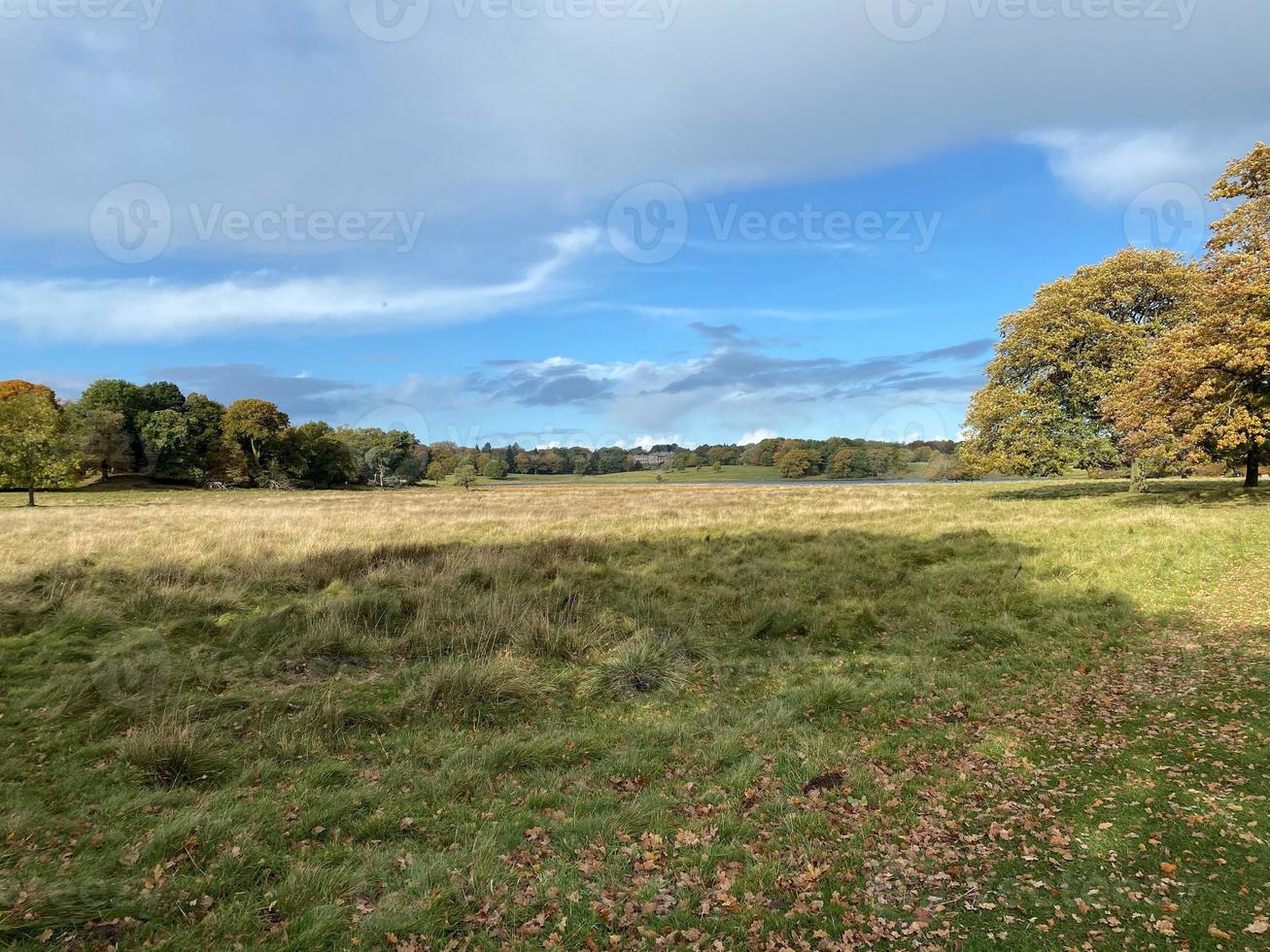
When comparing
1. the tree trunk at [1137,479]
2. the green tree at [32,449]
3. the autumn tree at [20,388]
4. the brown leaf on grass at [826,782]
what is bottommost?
the brown leaf on grass at [826,782]

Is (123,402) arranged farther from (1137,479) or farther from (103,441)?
(1137,479)

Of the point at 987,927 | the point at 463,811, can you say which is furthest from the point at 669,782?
the point at 987,927

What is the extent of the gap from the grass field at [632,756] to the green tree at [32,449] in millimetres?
34487

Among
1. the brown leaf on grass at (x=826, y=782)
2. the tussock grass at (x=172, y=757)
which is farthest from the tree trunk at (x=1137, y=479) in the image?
the tussock grass at (x=172, y=757)

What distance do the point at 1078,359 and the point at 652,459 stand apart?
137m

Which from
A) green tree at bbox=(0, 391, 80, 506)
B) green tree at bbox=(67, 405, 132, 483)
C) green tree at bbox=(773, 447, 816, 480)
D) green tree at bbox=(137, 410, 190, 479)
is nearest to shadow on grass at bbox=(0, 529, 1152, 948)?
green tree at bbox=(0, 391, 80, 506)

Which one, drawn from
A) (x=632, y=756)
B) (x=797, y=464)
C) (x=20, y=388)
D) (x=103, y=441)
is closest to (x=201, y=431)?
(x=103, y=441)

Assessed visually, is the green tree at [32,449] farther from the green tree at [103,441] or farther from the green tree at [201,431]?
the green tree at [201,431]

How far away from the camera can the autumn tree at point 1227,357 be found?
20047 mm

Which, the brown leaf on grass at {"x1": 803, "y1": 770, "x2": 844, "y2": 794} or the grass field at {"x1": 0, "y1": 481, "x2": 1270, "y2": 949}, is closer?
the grass field at {"x1": 0, "y1": 481, "x2": 1270, "y2": 949}

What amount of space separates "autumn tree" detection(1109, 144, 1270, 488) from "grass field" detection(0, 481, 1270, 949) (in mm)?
7799

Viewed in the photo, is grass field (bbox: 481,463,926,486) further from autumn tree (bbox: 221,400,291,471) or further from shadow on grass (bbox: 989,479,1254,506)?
shadow on grass (bbox: 989,479,1254,506)

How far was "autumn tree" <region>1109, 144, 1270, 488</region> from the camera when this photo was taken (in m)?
20.0

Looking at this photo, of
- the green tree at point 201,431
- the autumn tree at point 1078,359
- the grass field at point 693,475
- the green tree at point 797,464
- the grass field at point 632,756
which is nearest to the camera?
the grass field at point 632,756
